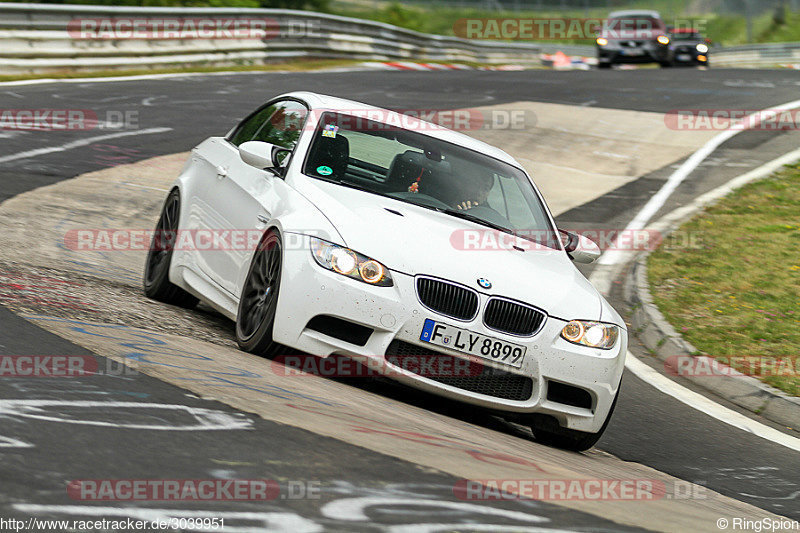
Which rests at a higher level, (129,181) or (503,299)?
(503,299)

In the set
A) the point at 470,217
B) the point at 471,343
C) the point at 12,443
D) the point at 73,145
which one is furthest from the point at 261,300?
the point at 73,145

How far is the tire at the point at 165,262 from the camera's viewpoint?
775 cm

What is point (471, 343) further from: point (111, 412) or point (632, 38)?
point (632, 38)

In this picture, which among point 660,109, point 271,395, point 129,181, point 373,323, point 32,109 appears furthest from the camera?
point 660,109

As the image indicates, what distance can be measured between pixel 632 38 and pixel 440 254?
33.1m

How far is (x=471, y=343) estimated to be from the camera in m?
5.74

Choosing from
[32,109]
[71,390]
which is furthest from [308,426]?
[32,109]

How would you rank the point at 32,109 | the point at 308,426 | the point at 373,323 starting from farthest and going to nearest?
the point at 32,109, the point at 373,323, the point at 308,426

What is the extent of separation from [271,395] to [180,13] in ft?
67.4

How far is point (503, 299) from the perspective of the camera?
584cm

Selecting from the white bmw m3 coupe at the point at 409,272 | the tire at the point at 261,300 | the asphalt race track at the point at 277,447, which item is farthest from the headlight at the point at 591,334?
the tire at the point at 261,300

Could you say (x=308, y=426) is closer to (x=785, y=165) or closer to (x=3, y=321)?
(x=3, y=321)

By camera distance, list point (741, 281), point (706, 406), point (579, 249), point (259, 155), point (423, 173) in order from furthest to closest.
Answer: point (741, 281), point (706, 406), point (579, 249), point (423, 173), point (259, 155)

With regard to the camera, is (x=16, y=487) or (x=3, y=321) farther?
(x=3, y=321)
